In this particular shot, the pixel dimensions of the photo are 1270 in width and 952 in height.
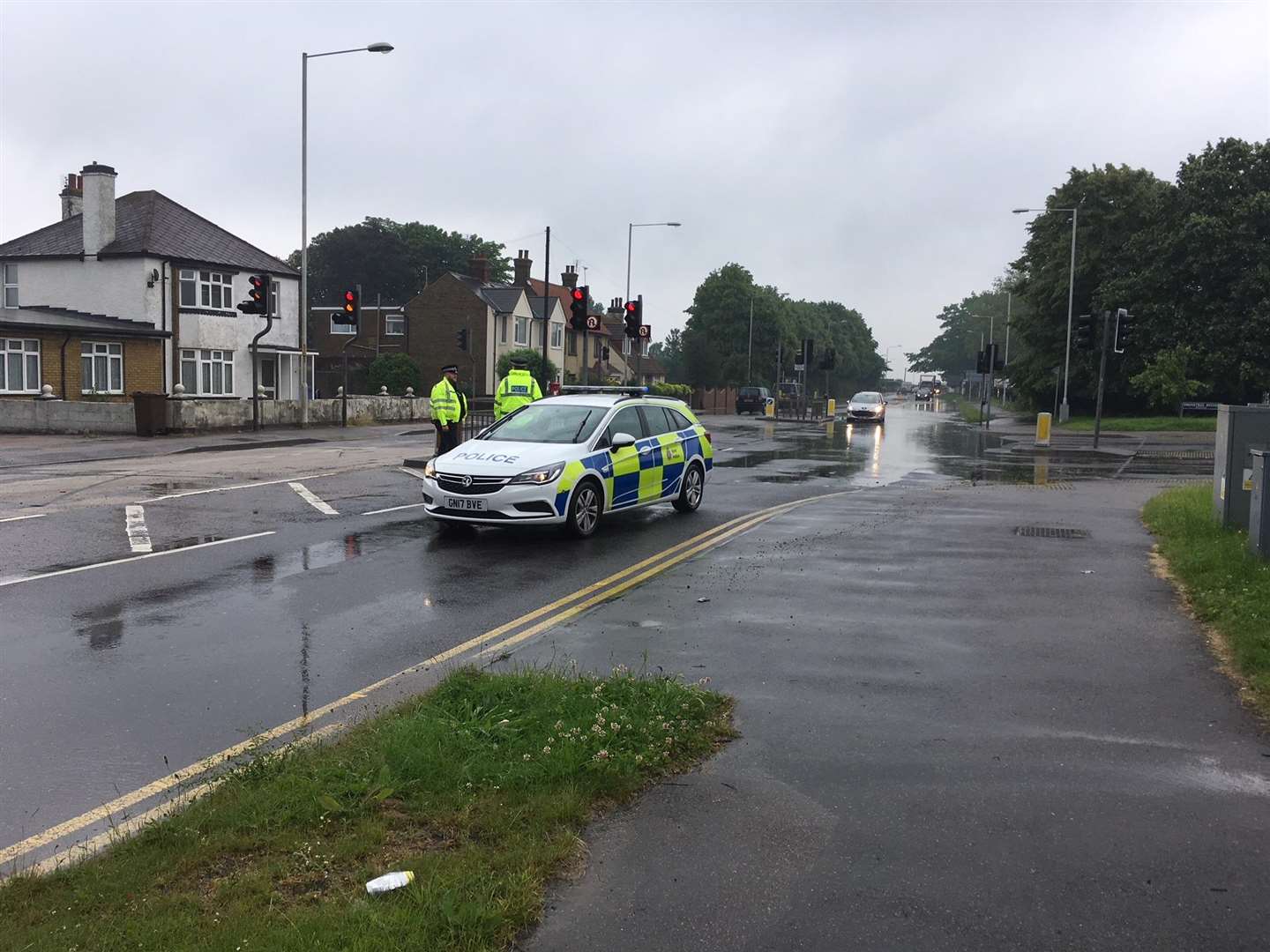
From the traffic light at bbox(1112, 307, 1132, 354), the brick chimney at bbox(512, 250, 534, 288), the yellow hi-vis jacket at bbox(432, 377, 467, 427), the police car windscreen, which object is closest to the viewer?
the police car windscreen

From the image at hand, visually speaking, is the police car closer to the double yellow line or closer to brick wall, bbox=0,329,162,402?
the double yellow line

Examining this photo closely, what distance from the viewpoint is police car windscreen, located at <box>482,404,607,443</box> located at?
12875mm

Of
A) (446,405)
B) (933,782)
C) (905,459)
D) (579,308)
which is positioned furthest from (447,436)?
(933,782)

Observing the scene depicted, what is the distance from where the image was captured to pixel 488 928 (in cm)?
350

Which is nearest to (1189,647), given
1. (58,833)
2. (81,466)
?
(58,833)

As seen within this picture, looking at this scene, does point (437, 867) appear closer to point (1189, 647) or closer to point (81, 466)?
point (1189, 647)

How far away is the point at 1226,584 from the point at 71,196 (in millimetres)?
49089

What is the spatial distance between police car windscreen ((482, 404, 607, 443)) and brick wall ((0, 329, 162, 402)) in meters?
24.6

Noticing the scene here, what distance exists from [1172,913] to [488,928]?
2339 millimetres

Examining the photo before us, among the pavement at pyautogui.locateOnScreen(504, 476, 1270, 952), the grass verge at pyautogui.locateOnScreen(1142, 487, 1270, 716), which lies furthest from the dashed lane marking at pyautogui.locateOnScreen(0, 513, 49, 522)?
the grass verge at pyautogui.locateOnScreen(1142, 487, 1270, 716)

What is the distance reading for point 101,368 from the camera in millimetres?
36750

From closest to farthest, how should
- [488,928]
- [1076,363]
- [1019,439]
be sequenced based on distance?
[488,928]
[1019,439]
[1076,363]

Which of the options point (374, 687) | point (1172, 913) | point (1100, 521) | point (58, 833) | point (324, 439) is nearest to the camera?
point (1172, 913)

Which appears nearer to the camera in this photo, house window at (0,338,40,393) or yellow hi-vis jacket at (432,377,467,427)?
yellow hi-vis jacket at (432,377,467,427)
